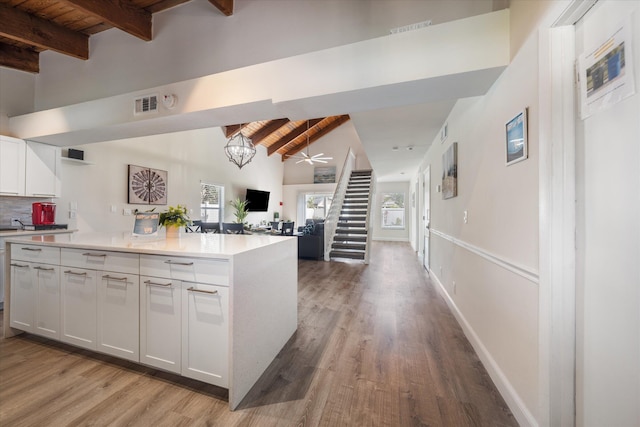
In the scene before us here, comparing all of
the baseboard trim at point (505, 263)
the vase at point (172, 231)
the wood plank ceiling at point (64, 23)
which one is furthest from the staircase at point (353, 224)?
the wood plank ceiling at point (64, 23)

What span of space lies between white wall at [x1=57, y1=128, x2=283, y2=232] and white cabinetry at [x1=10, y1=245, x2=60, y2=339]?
2130 millimetres

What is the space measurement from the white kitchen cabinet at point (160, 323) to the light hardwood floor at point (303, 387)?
0.61ft

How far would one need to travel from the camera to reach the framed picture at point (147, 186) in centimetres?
Result: 500

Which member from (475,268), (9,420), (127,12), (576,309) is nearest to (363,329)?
(475,268)

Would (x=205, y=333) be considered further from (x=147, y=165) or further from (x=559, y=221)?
(x=147, y=165)

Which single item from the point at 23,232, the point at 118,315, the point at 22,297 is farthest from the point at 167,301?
the point at 23,232

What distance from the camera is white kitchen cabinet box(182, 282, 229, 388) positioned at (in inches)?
61.8

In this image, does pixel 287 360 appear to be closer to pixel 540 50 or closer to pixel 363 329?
pixel 363 329

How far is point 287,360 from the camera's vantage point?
6.66 feet

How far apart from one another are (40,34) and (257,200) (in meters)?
6.59

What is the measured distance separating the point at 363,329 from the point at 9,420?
99.2 inches

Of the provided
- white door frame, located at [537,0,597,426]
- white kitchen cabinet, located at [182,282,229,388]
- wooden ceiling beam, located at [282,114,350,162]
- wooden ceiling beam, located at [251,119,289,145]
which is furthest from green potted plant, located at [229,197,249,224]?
white door frame, located at [537,0,597,426]

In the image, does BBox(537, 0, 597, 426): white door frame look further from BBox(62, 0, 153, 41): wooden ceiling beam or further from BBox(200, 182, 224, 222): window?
BBox(200, 182, 224, 222): window

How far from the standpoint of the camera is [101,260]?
1.91 m
